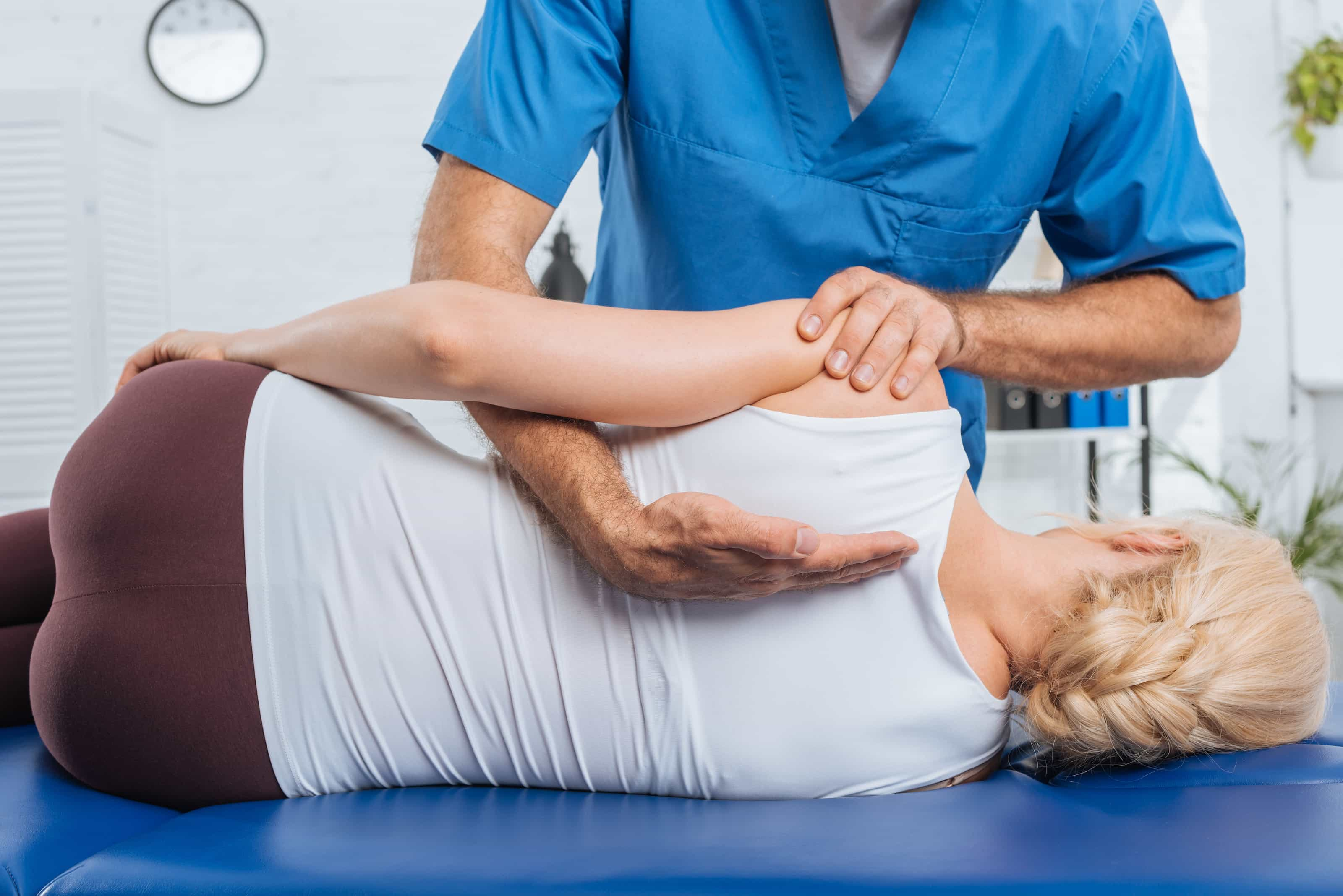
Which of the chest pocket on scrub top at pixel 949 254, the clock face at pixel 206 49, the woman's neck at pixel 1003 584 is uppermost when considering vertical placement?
the clock face at pixel 206 49

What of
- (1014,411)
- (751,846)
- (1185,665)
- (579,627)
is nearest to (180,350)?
(579,627)

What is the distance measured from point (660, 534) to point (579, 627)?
0.50 feet

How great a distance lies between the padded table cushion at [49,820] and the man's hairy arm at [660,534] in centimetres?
48

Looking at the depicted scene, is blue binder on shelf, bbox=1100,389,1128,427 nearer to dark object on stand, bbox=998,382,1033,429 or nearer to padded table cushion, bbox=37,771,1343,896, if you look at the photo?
dark object on stand, bbox=998,382,1033,429

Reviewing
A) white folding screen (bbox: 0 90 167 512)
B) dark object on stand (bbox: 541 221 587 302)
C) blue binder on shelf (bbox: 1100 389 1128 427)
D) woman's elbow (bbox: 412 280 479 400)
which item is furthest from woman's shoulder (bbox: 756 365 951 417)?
white folding screen (bbox: 0 90 167 512)

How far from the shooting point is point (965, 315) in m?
1.10

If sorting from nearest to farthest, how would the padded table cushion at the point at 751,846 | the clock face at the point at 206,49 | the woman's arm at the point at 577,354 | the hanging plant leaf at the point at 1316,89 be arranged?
1. the padded table cushion at the point at 751,846
2. the woman's arm at the point at 577,354
3. the hanging plant leaf at the point at 1316,89
4. the clock face at the point at 206,49

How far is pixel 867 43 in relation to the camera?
1.20 m

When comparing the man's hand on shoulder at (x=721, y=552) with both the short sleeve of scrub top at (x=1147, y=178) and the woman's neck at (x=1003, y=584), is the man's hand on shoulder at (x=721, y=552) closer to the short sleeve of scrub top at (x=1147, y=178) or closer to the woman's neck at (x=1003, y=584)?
the woman's neck at (x=1003, y=584)

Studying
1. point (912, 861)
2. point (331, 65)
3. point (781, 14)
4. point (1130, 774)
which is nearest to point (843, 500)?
point (912, 861)

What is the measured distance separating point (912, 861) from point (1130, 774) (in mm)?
345

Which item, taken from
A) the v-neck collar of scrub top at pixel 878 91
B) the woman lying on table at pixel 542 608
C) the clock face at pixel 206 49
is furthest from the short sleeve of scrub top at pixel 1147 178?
the clock face at pixel 206 49

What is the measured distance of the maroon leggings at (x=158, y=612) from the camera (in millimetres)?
910

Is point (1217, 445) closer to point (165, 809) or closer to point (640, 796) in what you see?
point (640, 796)
